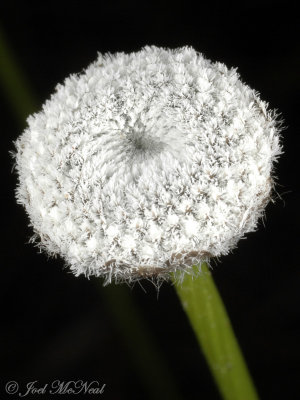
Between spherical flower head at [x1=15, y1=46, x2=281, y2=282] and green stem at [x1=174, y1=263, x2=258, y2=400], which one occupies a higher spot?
spherical flower head at [x1=15, y1=46, x2=281, y2=282]

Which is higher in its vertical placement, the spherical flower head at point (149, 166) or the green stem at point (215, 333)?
the spherical flower head at point (149, 166)

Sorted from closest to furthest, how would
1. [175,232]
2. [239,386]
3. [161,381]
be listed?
1. [175,232]
2. [239,386]
3. [161,381]

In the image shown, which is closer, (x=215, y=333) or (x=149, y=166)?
(x=149, y=166)

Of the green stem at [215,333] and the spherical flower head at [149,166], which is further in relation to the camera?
the green stem at [215,333]

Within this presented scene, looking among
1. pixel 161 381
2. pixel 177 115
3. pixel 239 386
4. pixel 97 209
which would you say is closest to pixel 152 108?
pixel 177 115

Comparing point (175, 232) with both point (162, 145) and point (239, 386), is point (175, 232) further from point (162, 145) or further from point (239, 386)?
point (239, 386)
